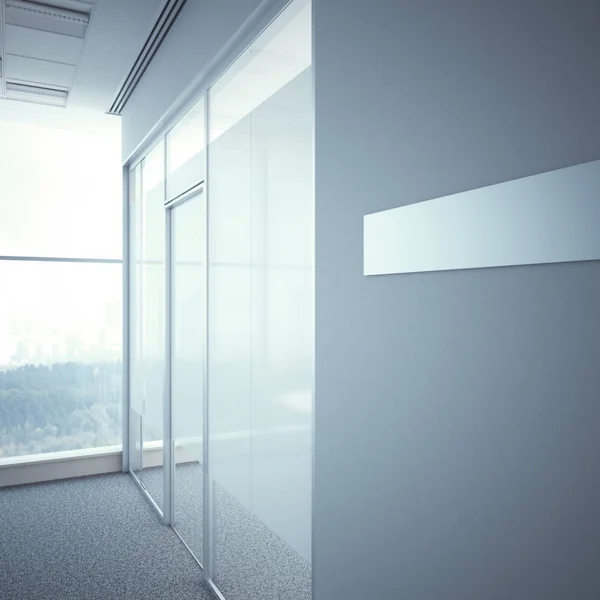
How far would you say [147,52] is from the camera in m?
3.99

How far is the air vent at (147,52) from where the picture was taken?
3395 millimetres

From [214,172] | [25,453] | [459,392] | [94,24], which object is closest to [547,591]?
[459,392]

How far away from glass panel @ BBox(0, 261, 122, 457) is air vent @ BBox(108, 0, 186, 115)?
5.30 ft

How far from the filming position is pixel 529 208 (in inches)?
43.0

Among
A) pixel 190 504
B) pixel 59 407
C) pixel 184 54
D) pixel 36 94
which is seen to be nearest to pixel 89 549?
pixel 190 504

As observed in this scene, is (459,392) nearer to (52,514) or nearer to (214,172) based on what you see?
(214,172)

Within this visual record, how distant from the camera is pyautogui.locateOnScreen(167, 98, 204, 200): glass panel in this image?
10.7ft

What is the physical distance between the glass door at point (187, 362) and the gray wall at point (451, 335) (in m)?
1.53

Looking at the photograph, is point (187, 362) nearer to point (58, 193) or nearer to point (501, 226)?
point (501, 226)

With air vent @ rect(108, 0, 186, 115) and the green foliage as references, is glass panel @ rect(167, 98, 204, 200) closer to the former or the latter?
air vent @ rect(108, 0, 186, 115)

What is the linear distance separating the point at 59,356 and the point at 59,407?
0.49 meters

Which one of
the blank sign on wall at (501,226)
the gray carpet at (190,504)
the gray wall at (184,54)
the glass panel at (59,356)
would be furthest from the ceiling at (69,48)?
the gray carpet at (190,504)

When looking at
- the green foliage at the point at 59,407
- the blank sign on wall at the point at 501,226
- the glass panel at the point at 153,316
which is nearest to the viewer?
the blank sign on wall at the point at 501,226

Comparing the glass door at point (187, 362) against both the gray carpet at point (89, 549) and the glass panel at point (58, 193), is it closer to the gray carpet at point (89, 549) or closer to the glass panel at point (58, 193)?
the gray carpet at point (89, 549)
